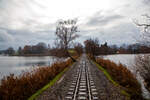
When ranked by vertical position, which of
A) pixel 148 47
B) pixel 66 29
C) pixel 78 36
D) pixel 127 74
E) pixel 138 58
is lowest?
pixel 127 74

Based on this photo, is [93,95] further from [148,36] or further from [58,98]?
[148,36]

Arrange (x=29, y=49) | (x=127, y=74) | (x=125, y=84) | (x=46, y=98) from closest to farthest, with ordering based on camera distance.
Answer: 1. (x=46, y=98)
2. (x=125, y=84)
3. (x=127, y=74)
4. (x=29, y=49)

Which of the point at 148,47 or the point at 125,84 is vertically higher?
the point at 148,47

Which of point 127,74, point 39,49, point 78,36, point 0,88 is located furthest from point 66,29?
point 39,49

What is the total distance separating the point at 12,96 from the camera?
6.07m

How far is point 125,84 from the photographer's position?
9242 millimetres

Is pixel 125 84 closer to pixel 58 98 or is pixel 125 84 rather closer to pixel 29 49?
pixel 58 98

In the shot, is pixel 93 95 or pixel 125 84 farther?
pixel 125 84

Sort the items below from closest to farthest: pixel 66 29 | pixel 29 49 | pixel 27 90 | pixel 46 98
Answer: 1. pixel 46 98
2. pixel 27 90
3. pixel 66 29
4. pixel 29 49

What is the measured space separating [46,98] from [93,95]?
116 inches

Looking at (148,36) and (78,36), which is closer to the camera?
(148,36)

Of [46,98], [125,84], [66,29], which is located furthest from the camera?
[66,29]

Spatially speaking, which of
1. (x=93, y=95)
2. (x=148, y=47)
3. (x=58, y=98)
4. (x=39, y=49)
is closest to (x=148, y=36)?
(x=148, y=47)

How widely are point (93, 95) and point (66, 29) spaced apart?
25.9 m
